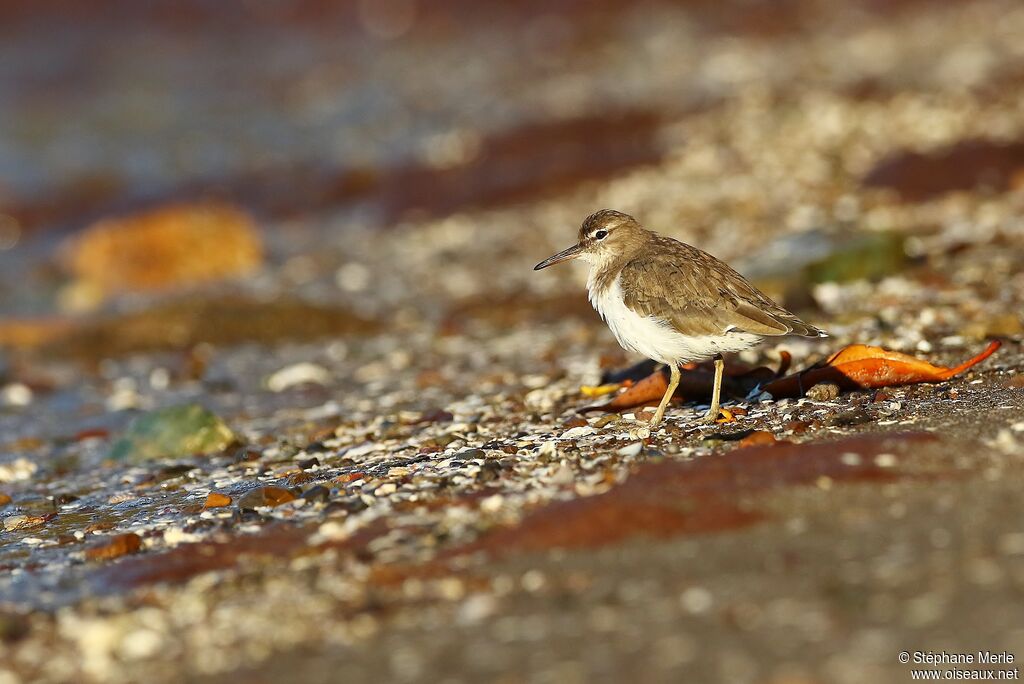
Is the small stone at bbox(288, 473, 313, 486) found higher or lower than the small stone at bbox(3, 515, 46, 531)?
lower

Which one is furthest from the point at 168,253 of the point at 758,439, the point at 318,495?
the point at 758,439

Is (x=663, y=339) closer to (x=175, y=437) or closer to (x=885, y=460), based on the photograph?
(x=885, y=460)

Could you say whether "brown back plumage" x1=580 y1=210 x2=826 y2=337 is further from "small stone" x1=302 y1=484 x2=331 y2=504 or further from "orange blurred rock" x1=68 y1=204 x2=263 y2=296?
"orange blurred rock" x1=68 y1=204 x2=263 y2=296

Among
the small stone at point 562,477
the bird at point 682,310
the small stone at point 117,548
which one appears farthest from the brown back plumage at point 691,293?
the small stone at point 117,548

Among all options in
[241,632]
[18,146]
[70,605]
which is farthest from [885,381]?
[18,146]

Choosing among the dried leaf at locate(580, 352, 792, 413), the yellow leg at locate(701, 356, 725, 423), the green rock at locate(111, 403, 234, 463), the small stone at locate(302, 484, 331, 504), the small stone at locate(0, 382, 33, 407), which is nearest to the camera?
the small stone at locate(302, 484, 331, 504)

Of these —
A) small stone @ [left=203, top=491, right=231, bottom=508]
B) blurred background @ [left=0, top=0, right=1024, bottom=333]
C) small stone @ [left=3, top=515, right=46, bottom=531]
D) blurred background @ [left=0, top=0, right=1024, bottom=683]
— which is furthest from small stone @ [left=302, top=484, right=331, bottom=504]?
blurred background @ [left=0, top=0, right=1024, bottom=333]
